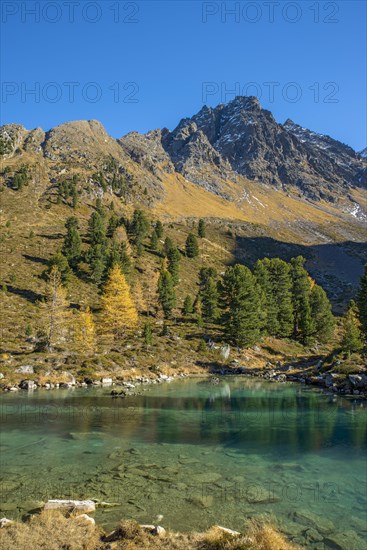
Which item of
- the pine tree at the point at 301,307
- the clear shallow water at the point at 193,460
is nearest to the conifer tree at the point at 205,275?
the pine tree at the point at 301,307

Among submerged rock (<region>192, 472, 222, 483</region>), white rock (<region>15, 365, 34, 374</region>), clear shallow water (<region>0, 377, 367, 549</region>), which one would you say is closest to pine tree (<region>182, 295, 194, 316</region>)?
white rock (<region>15, 365, 34, 374</region>)

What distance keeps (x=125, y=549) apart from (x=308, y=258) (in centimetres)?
17432

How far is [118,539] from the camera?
10.4m

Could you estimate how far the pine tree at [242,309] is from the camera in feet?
229

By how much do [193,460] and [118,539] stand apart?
32.8 feet

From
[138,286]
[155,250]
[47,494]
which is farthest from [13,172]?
[47,494]

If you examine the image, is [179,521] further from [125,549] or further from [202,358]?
[202,358]

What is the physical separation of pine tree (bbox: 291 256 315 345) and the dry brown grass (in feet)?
236

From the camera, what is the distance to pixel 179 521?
41.9 ft

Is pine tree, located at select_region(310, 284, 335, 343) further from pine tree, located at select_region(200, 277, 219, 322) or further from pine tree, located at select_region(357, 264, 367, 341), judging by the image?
pine tree, located at select_region(357, 264, 367, 341)

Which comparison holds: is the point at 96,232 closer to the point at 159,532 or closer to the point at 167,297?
the point at 167,297

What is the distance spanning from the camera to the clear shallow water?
13922 millimetres

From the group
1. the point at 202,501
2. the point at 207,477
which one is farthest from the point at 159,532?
the point at 207,477

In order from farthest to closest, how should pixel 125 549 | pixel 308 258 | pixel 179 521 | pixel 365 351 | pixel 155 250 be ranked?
pixel 308 258 → pixel 155 250 → pixel 365 351 → pixel 179 521 → pixel 125 549
